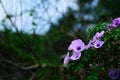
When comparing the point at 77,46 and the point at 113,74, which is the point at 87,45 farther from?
the point at 113,74

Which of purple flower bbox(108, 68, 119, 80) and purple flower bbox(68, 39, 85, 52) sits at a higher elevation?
purple flower bbox(68, 39, 85, 52)

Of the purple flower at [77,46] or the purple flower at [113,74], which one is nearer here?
the purple flower at [113,74]

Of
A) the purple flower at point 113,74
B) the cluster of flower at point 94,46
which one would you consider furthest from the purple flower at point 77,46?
the purple flower at point 113,74

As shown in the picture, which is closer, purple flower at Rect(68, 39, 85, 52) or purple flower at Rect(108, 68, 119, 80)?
purple flower at Rect(108, 68, 119, 80)

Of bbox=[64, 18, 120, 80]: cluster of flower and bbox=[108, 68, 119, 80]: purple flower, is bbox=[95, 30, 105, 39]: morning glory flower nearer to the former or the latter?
bbox=[64, 18, 120, 80]: cluster of flower

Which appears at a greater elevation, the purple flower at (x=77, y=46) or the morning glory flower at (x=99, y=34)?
the morning glory flower at (x=99, y=34)

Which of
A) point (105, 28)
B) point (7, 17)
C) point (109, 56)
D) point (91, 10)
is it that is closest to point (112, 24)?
point (105, 28)

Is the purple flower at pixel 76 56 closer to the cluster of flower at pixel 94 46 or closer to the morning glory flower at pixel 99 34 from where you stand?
the cluster of flower at pixel 94 46

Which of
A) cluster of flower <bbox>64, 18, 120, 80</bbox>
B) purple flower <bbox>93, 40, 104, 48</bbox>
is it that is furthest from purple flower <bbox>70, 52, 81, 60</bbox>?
purple flower <bbox>93, 40, 104, 48</bbox>

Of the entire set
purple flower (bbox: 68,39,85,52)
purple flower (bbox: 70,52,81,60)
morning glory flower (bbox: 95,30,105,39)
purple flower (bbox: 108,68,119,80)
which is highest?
morning glory flower (bbox: 95,30,105,39)

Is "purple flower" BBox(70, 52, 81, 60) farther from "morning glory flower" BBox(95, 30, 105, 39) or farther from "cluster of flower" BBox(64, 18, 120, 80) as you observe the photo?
"morning glory flower" BBox(95, 30, 105, 39)

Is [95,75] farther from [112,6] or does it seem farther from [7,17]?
[112,6]
